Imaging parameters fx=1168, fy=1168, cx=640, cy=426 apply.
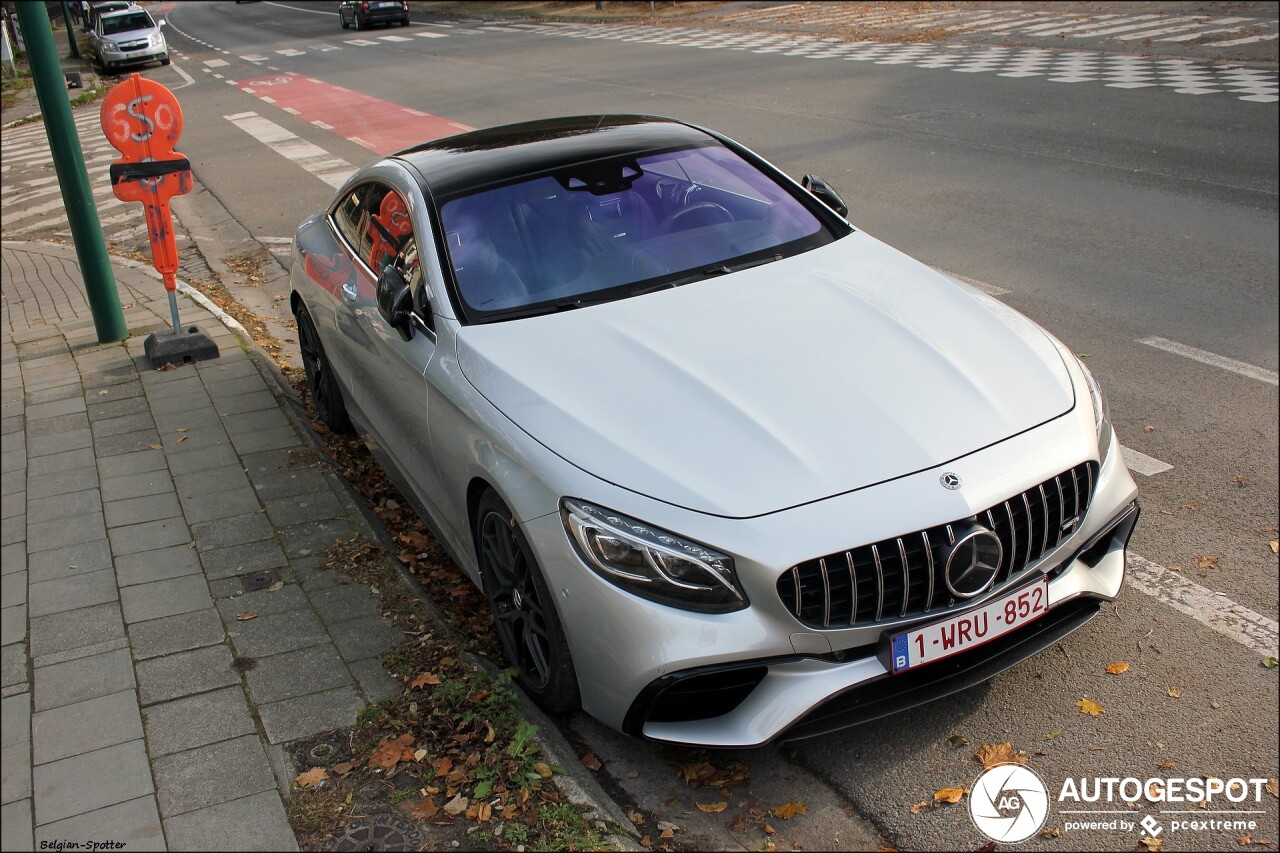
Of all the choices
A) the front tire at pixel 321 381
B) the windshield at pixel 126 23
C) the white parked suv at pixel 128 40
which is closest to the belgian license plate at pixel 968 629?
the front tire at pixel 321 381

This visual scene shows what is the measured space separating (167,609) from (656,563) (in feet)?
7.63

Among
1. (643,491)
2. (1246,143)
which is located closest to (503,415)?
(643,491)

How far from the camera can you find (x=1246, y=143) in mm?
12242

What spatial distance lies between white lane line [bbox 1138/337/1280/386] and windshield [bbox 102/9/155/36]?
34937mm

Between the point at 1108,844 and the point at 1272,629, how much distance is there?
136 cm

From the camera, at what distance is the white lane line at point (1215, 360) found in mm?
6242

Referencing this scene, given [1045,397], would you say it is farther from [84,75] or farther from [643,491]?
[84,75]

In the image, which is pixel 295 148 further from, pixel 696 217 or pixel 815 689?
pixel 815 689

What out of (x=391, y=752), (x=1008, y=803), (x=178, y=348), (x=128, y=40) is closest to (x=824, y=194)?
(x=1008, y=803)

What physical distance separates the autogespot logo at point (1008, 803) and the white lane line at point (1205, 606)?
1133mm

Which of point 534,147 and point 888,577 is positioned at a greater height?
point 534,147

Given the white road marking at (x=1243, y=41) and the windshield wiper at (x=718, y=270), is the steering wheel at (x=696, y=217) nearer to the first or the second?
the windshield wiper at (x=718, y=270)

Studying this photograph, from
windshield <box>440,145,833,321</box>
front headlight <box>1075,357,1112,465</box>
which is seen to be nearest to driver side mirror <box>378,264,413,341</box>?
windshield <box>440,145,833,321</box>

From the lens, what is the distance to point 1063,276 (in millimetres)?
8109
